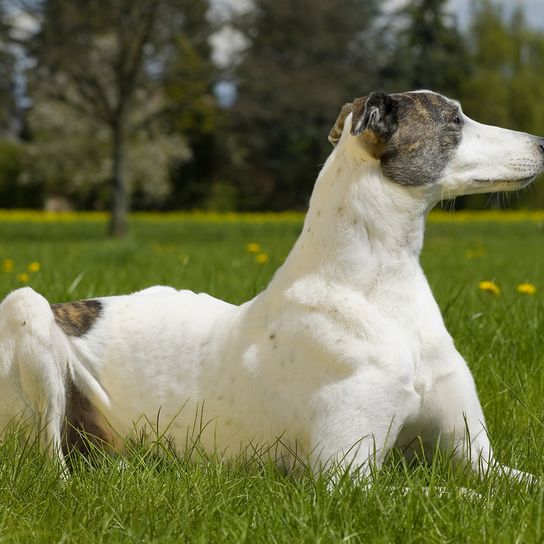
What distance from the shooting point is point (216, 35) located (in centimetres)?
2086

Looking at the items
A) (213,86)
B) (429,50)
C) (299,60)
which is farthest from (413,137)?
(429,50)

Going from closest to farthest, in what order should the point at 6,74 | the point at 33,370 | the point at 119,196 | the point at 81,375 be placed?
the point at 33,370 < the point at 81,375 < the point at 6,74 < the point at 119,196

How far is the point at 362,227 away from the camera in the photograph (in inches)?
126

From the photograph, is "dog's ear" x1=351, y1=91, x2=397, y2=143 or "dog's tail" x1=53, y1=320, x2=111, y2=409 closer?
"dog's ear" x1=351, y1=91, x2=397, y2=143

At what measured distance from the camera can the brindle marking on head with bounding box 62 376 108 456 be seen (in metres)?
3.71

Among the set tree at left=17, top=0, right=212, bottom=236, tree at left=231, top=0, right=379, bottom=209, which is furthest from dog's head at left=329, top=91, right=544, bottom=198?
tree at left=231, top=0, right=379, bottom=209

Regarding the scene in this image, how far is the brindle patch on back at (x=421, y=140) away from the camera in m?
3.26

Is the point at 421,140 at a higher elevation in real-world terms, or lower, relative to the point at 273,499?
higher

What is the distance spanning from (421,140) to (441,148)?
82mm

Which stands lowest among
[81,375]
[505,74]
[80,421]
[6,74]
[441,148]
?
[80,421]

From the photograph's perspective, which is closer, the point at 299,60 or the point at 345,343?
the point at 345,343

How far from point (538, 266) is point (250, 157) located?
32913mm

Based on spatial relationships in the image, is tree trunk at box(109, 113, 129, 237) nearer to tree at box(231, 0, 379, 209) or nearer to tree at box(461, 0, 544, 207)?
tree at box(231, 0, 379, 209)

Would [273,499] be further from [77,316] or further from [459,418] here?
[77,316]
